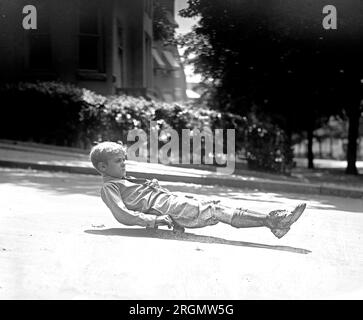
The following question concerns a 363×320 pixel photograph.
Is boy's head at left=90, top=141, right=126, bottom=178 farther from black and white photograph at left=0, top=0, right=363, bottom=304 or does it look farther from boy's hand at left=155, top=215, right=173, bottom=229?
boy's hand at left=155, top=215, right=173, bottom=229

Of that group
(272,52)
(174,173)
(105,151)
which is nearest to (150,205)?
(105,151)

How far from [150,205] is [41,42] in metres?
9.21

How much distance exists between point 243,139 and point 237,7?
401cm

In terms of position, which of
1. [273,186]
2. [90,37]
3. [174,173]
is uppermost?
[90,37]

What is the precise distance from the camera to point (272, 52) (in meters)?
13.7

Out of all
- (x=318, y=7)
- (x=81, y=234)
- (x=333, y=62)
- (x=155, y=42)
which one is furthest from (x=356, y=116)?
(x=81, y=234)

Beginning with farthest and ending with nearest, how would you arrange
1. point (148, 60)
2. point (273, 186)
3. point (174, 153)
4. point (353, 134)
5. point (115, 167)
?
point (353, 134) → point (174, 153) → point (273, 186) → point (148, 60) → point (115, 167)

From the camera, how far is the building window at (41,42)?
12.7m

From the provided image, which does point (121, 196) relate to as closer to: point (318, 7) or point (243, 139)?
point (318, 7)

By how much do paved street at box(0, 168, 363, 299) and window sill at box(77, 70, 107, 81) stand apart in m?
4.74

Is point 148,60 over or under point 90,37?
under

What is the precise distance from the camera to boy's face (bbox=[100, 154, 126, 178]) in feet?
17.4
